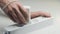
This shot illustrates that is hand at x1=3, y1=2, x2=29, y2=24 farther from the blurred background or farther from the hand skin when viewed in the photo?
the blurred background

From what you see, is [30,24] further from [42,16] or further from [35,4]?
[35,4]

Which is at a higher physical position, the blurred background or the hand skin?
the hand skin

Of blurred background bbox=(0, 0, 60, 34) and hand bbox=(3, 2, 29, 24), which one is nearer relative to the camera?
hand bbox=(3, 2, 29, 24)

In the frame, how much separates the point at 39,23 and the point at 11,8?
0.29 metres

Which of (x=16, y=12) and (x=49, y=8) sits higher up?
(x=16, y=12)

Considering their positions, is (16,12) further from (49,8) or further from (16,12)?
(49,8)

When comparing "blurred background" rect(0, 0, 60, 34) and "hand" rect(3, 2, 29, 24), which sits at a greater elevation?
"hand" rect(3, 2, 29, 24)

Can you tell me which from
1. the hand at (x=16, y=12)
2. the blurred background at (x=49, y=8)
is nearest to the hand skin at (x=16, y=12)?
the hand at (x=16, y=12)

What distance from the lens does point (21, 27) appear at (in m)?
0.76

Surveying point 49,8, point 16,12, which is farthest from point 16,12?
point 49,8

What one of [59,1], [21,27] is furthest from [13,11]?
[59,1]

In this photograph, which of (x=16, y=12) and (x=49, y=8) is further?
(x=49, y=8)

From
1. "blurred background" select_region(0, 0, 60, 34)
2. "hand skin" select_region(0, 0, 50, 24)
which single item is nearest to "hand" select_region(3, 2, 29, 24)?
"hand skin" select_region(0, 0, 50, 24)

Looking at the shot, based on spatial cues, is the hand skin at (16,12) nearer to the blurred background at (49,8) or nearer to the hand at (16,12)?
the hand at (16,12)
